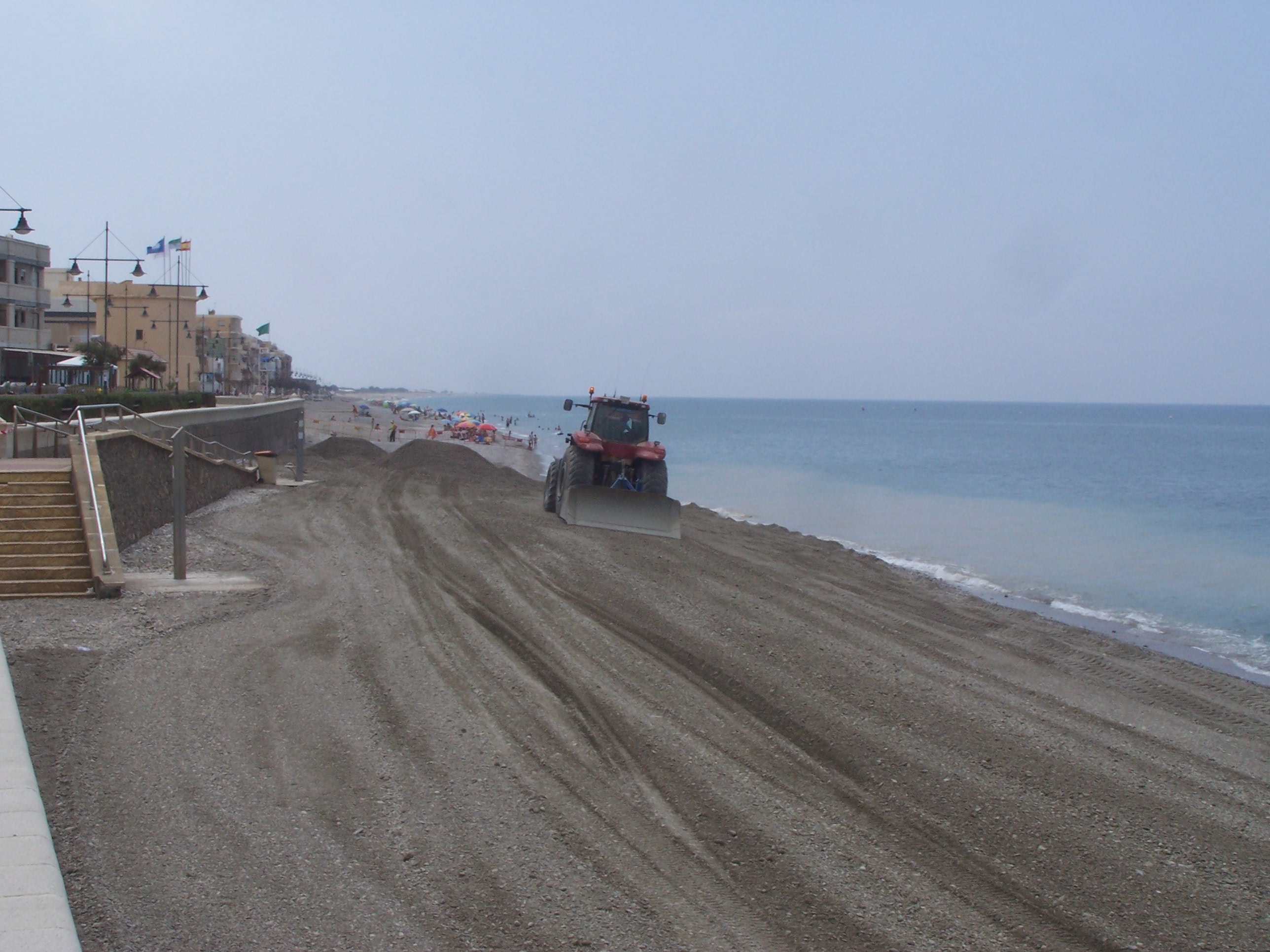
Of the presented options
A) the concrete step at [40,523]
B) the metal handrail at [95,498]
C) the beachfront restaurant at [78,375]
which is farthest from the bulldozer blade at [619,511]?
the beachfront restaurant at [78,375]

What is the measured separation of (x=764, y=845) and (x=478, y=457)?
3540 centimetres

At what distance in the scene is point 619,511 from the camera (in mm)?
19359

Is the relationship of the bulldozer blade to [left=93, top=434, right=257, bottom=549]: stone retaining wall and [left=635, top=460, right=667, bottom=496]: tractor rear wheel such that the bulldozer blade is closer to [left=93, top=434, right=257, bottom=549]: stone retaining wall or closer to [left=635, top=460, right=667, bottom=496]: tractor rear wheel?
[left=635, top=460, right=667, bottom=496]: tractor rear wheel

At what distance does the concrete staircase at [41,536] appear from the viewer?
11867mm

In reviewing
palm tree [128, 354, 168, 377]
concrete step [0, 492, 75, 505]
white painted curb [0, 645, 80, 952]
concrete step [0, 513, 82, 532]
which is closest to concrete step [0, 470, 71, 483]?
concrete step [0, 492, 75, 505]

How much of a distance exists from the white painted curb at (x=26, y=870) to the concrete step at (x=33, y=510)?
7822mm

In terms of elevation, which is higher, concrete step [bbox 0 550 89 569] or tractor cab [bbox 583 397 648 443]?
tractor cab [bbox 583 397 648 443]

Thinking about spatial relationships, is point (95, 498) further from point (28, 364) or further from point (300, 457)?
point (28, 364)

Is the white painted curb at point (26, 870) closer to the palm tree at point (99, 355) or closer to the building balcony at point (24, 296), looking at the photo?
the palm tree at point (99, 355)

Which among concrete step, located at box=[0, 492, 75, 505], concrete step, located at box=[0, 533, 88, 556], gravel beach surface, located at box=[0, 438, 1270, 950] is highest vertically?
concrete step, located at box=[0, 492, 75, 505]

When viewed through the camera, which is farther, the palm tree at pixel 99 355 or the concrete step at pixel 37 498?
the palm tree at pixel 99 355

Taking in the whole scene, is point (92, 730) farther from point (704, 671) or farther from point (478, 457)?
point (478, 457)

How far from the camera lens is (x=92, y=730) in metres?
7.50

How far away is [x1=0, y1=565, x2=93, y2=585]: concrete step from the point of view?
39.0ft
